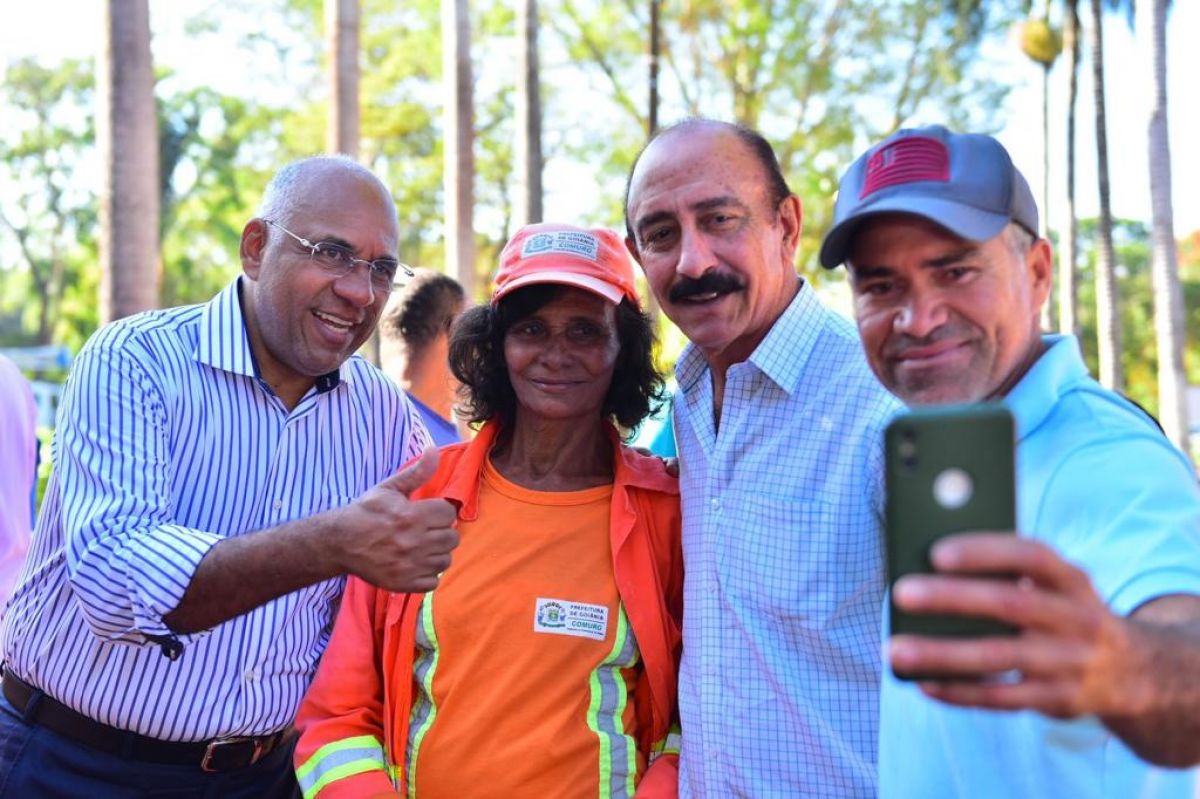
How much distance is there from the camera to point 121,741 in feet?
9.84

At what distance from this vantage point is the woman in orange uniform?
2.79 metres

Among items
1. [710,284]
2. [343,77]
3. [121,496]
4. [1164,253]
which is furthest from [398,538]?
[1164,253]

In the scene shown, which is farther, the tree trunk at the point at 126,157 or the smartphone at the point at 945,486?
the tree trunk at the point at 126,157

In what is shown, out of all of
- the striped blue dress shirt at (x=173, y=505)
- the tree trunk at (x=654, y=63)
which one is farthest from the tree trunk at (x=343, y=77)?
the tree trunk at (x=654, y=63)

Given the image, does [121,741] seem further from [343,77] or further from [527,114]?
[527,114]

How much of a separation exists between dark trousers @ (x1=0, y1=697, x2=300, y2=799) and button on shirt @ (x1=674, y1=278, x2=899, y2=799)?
1406 mm

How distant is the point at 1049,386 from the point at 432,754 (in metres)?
1.81

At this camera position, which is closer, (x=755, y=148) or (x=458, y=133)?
(x=755, y=148)

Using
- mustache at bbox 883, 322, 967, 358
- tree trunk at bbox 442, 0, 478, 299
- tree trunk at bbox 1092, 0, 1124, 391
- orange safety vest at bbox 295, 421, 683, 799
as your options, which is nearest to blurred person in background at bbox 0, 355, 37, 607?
orange safety vest at bbox 295, 421, 683, 799

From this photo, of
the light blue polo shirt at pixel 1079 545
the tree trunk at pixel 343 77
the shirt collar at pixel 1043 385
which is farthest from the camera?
the tree trunk at pixel 343 77

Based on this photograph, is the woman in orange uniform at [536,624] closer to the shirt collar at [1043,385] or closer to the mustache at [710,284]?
the mustache at [710,284]

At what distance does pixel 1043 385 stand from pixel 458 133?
11.5 m

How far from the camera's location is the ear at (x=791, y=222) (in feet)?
10.6

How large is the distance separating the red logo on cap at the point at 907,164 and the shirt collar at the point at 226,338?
6.34 feet
